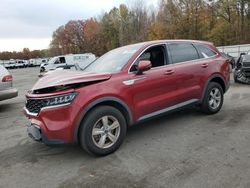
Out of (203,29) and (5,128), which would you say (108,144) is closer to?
(5,128)

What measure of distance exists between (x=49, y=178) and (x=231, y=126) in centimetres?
351

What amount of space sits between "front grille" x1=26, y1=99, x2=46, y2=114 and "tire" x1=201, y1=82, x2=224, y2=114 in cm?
344

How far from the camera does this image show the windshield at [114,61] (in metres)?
4.85

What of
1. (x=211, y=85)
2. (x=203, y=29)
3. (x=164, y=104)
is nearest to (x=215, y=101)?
(x=211, y=85)

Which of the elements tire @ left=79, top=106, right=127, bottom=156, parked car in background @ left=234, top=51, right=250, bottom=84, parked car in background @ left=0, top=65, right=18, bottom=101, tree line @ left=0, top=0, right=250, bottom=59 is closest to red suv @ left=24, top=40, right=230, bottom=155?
tire @ left=79, top=106, right=127, bottom=156

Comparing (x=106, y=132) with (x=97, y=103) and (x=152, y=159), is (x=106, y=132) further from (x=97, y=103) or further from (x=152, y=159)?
(x=152, y=159)

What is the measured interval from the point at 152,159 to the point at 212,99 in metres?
2.72

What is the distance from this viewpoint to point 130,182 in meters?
3.51

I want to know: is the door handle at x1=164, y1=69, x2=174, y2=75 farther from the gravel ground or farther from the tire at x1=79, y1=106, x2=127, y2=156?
the tire at x1=79, y1=106, x2=127, y2=156

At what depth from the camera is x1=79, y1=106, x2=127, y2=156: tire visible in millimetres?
4141

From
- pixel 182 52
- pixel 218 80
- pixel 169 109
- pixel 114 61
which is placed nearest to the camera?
pixel 114 61

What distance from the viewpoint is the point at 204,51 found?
6.19 metres

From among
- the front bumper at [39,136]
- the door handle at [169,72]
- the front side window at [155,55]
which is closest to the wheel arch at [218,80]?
the door handle at [169,72]

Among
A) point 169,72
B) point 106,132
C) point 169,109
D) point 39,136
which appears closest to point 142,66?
point 169,72
